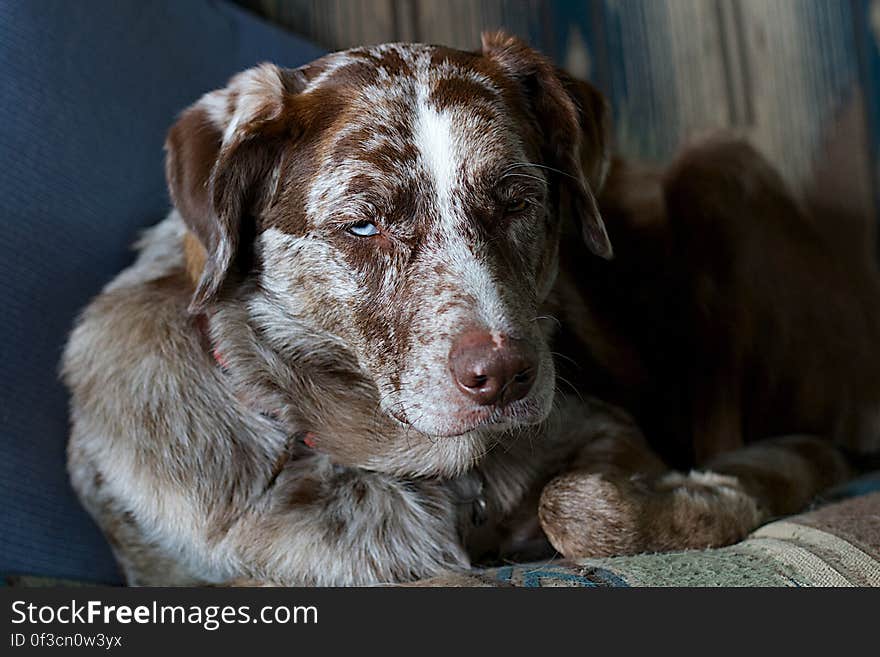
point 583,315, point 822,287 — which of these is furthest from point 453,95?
point 822,287

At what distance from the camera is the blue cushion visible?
69.2 inches

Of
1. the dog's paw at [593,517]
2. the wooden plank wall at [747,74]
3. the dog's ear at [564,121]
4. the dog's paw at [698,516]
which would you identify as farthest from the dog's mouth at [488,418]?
the wooden plank wall at [747,74]

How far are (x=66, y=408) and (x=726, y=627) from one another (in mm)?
1305

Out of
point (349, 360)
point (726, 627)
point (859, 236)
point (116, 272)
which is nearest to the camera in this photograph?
Result: point (726, 627)

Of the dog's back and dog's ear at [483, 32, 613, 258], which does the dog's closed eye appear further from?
the dog's back

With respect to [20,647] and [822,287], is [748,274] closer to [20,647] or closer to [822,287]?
[822,287]

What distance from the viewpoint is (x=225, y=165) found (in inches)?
64.2

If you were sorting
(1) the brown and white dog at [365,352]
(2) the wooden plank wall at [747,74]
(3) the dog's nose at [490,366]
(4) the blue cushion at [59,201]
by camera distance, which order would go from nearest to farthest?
1. (3) the dog's nose at [490,366]
2. (1) the brown and white dog at [365,352]
3. (4) the blue cushion at [59,201]
4. (2) the wooden plank wall at [747,74]

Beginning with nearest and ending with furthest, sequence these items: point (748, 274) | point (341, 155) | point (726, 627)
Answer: point (726, 627) < point (341, 155) < point (748, 274)

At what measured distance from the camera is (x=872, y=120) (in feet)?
10.1

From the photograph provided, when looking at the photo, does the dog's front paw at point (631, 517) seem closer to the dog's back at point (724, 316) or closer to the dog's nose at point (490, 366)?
the dog's nose at point (490, 366)

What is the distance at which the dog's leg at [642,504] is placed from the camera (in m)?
1.64

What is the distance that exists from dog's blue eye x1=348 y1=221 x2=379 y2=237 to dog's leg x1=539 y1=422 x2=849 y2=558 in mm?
567

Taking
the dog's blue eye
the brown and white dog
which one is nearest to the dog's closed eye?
the brown and white dog
